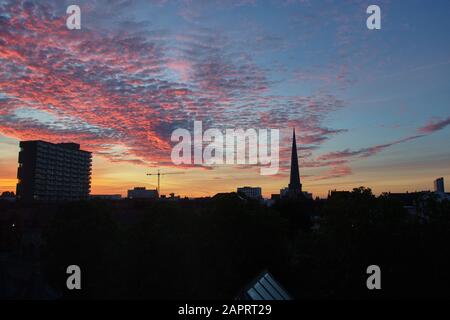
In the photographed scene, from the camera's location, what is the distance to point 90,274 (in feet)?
113

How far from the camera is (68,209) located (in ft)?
131

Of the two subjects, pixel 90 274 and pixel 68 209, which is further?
pixel 68 209

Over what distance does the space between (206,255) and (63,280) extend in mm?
13084

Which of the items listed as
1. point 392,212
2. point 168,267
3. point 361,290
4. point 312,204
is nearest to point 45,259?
point 168,267

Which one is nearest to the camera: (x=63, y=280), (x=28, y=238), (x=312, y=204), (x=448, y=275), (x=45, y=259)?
(x=448, y=275)
